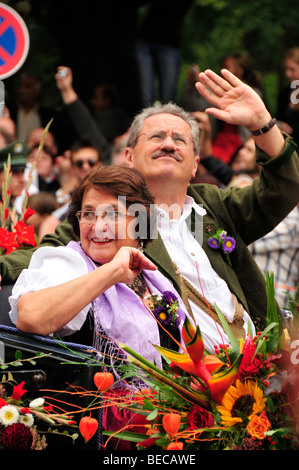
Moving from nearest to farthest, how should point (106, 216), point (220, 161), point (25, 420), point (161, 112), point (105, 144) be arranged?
point (25, 420)
point (106, 216)
point (161, 112)
point (220, 161)
point (105, 144)

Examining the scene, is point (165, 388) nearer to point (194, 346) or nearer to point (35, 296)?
point (194, 346)

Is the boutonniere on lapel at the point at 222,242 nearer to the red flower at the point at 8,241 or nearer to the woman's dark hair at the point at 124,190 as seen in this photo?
the woman's dark hair at the point at 124,190

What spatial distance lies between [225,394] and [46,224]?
3405mm

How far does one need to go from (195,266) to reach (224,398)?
1.52m

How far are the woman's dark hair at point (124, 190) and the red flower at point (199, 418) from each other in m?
1.09

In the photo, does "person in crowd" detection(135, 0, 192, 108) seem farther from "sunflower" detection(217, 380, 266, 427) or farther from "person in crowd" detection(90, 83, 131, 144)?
"sunflower" detection(217, 380, 266, 427)

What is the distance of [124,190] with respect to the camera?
321 cm

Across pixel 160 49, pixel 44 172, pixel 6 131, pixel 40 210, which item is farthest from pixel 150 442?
pixel 160 49

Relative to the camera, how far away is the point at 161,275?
11.3 ft

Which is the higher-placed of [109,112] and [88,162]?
[109,112]

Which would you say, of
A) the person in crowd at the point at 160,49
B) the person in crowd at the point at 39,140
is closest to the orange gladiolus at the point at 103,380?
the person in crowd at the point at 39,140

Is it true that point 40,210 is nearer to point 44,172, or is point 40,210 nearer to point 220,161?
point 44,172

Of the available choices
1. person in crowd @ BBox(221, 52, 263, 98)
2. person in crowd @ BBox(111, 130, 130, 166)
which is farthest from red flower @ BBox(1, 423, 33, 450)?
person in crowd @ BBox(221, 52, 263, 98)

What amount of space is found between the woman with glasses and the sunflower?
2.08 ft
